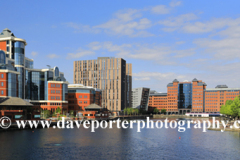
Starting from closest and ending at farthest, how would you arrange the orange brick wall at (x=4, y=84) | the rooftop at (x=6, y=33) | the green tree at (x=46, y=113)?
1. the orange brick wall at (x=4, y=84)
2. the rooftop at (x=6, y=33)
3. the green tree at (x=46, y=113)

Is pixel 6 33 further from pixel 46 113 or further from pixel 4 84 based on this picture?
pixel 46 113

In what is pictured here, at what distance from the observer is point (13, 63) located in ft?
578

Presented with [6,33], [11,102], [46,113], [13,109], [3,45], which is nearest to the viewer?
[11,102]

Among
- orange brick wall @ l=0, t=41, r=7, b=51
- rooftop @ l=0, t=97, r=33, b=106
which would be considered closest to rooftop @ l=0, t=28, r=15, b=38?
orange brick wall @ l=0, t=41, r=7, b=51

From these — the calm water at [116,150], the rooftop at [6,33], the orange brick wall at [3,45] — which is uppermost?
the rooftop at [6,33]

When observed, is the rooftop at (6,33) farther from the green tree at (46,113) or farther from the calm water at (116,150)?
the calm water at (116,150)

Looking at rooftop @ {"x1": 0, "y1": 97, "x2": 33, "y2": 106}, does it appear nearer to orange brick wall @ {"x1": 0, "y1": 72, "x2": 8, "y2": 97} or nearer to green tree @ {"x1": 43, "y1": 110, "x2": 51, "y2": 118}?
orange brick wall @ {"x1": 0, "y1": 72, "x2": 8, "y2": 97}

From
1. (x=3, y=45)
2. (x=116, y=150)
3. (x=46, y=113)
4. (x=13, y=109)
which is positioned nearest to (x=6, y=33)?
(x=3, y=45)

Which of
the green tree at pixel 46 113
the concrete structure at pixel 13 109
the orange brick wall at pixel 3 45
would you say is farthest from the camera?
the green tree at pixel 46 113

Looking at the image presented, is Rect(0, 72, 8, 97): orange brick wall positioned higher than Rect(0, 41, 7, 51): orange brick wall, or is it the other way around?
Rect(0, 41, 7, 51): orange brick wall

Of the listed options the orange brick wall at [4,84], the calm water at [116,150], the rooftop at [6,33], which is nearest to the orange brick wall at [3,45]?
the rooftop at [6,33]

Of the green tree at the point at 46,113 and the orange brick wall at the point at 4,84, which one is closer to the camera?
the orange brick wall at the point at 4,84

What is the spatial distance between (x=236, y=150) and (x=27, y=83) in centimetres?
15566

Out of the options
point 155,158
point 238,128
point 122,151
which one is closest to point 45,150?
point 122,151
